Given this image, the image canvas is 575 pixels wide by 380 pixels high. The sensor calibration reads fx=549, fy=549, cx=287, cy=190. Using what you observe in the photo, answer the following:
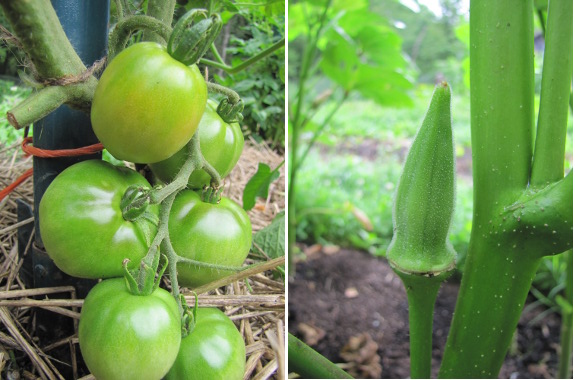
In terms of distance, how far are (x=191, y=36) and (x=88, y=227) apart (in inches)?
7.1

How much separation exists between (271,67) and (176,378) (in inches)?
41.8

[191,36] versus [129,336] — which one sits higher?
[191,36]

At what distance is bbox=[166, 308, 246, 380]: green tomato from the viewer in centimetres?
48

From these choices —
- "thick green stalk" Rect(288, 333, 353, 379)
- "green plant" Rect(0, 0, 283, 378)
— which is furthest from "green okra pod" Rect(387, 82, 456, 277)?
"green plant" Rect(0, 0, 283, 378)

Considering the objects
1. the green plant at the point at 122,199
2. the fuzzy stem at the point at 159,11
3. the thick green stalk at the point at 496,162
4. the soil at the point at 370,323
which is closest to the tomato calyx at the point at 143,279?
the green plant at the point at 122,199

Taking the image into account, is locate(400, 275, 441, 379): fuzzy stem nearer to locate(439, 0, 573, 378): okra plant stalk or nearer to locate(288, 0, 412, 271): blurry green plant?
locate(439, 0, 573, 378): okra plant stalk

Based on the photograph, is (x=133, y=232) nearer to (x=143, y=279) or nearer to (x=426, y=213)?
(x=143, y=279)

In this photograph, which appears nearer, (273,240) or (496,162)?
(496,162)

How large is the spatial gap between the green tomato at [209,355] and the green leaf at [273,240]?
312 mm

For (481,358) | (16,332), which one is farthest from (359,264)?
(16,332)

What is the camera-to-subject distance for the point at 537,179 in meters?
0.56

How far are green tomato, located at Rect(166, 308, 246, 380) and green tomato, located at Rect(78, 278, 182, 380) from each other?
0.12 ft

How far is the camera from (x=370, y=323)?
1403 mm

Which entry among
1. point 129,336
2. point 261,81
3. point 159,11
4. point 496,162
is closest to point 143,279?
point 129,336
